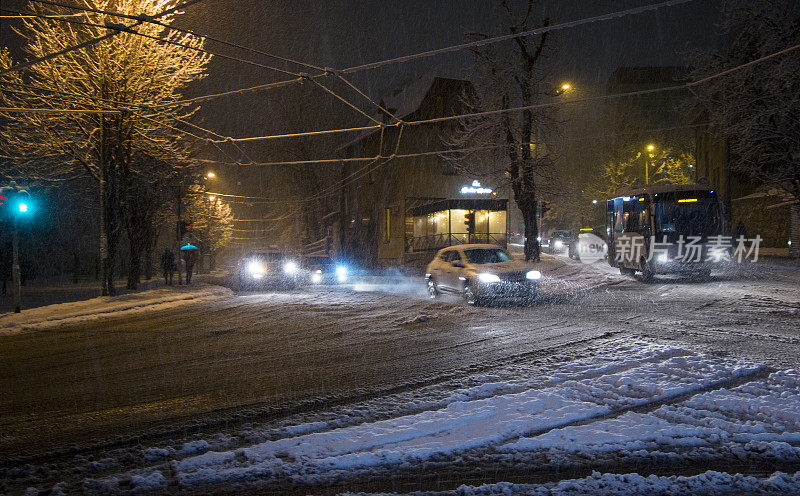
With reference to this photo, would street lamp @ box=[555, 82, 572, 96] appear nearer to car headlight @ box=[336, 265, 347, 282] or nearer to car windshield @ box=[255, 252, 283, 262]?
car headlight @ box=[336, 265, 347, 282]

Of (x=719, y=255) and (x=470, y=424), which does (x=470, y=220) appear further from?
(x=470, y=424)

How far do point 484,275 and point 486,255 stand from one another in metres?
1.64

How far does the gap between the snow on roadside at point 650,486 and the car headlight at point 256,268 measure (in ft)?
72.0

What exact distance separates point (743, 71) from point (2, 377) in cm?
2606

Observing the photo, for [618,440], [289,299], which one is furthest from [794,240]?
[618,440]

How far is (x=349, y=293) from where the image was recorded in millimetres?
18797

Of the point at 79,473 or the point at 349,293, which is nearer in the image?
the point at 79,473

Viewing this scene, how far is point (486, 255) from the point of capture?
50.1ft

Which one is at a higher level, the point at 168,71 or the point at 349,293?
the point at 168,71

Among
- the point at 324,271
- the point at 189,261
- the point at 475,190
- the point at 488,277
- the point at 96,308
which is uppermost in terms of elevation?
the point at 475,190

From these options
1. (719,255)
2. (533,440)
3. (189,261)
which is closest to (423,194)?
(189,261)

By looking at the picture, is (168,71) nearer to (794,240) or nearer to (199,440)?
(199,440)

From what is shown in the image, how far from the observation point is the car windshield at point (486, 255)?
589 inches

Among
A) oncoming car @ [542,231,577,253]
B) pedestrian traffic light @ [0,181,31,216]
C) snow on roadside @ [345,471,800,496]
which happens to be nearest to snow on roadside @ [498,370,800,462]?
snow on roadside @ [345,471,800,496]
